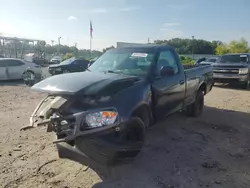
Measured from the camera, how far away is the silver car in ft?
47.0

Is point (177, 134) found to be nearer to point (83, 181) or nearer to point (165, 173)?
point (165, 173)

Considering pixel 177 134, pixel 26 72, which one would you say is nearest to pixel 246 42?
pixel 26 72

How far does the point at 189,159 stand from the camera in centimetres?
396

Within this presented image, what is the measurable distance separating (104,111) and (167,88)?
1.93 m

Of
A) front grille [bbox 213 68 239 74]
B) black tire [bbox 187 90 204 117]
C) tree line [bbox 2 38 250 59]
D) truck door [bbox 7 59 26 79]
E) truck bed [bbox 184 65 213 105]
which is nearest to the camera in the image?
truck bed [bbox 184 65 213 105]

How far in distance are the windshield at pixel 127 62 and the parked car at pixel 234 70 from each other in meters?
9.52

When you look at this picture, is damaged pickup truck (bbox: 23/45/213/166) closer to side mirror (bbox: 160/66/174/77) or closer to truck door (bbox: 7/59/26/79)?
side mirror (bbox: 160/66/174/77)

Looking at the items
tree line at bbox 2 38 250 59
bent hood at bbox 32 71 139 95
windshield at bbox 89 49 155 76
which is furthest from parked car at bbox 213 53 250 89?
tree line at bbox 2 38 250 59

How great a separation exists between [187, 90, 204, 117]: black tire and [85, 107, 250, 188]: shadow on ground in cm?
54

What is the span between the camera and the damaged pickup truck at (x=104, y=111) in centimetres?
289

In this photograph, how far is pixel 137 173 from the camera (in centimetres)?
349

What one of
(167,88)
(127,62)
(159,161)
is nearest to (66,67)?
(127,62)

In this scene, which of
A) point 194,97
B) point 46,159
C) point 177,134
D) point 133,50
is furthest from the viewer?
point 194,97

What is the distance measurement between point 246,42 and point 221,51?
26.2 feet
